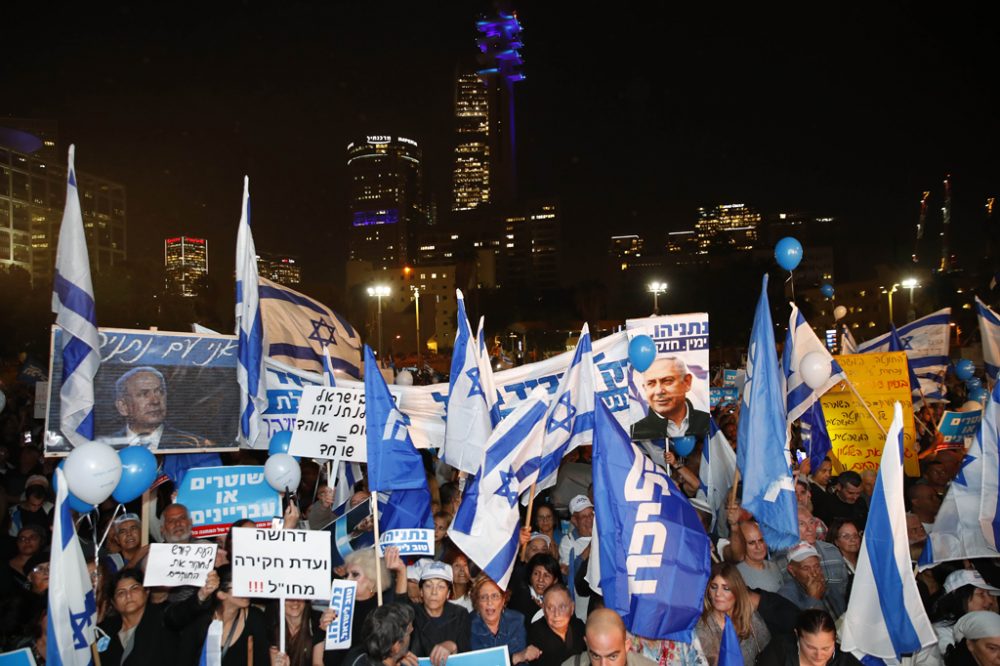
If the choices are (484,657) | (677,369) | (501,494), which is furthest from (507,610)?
(677,369)

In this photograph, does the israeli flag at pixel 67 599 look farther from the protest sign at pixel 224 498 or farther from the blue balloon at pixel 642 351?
the blue balloon at pixel 642 351

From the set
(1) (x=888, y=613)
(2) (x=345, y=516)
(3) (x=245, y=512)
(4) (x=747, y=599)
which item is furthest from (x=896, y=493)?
(3) (x=245, y=512)

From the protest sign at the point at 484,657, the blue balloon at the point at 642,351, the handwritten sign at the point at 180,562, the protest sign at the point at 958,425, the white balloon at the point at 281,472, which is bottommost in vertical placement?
the protest sign at the point at 484,657

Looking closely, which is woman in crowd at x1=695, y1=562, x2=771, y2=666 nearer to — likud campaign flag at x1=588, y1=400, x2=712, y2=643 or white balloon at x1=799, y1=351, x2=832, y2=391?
likud campaign flag at x1=588, y1=400, x2=712, y2=643

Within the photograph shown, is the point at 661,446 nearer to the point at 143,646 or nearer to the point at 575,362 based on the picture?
the point at 575,362

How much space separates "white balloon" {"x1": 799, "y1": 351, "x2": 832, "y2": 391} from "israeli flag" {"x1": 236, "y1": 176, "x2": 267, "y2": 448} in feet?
19.0

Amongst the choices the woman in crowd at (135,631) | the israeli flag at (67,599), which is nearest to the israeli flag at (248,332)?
the woman in crowd at (135,631)

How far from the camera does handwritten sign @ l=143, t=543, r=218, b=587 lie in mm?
5086

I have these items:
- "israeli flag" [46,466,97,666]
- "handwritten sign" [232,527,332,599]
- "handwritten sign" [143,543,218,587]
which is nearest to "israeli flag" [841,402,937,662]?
"handwritten sign" [232,527,332,599]

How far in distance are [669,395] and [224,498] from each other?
4.68m

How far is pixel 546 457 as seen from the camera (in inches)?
252

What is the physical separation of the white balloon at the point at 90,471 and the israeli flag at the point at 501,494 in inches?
98.8

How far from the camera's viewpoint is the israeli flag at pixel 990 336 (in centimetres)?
1101

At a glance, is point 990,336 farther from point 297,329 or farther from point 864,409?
point 297,329
